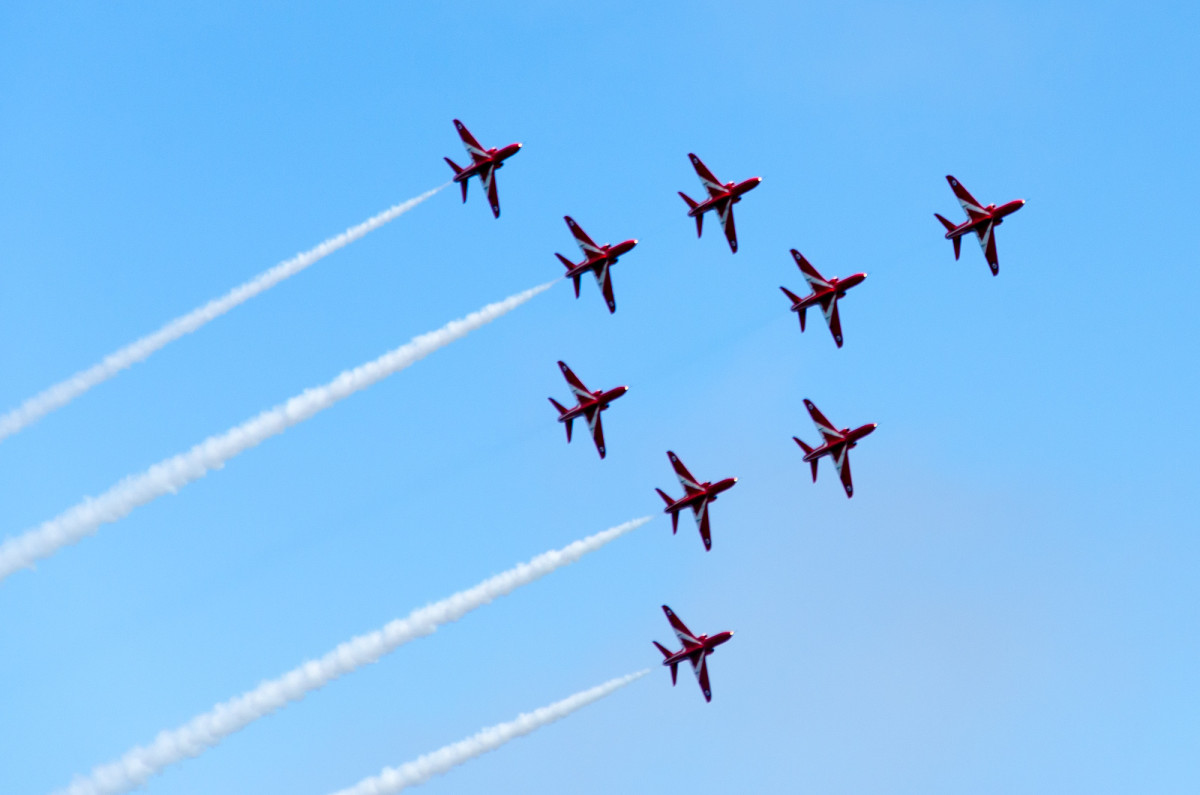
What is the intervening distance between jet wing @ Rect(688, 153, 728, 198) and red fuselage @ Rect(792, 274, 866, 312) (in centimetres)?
838

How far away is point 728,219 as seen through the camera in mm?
104875

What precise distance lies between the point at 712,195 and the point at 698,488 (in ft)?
60.1

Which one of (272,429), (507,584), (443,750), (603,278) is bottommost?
(443,750)

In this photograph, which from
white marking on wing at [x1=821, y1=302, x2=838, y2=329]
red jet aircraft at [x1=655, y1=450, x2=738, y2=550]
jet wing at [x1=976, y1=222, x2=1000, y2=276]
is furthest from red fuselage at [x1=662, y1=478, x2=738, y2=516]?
jet wing at [x1=976, y1=222, x2=1000, y2=276]

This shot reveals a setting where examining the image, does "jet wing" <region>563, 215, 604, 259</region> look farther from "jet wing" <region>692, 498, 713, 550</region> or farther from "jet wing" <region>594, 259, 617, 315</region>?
"jet wing" <region>692, 498, 713, 550</region>

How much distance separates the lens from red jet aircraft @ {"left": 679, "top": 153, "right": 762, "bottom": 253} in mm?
103812

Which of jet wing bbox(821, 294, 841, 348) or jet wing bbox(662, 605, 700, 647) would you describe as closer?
jet wing bbox(662, 605, 700, 647)

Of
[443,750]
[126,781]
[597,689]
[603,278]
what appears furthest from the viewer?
[603,278]

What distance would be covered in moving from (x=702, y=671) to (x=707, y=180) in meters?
30.1

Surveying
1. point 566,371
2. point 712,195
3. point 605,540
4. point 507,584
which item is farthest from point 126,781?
point 712,195

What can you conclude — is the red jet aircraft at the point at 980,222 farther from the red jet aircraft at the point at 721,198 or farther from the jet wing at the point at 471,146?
the jet wing at the point at 471,146

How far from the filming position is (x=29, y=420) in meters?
89.2

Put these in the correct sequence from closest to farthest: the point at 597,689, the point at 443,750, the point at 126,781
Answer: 1. the point at 126,781
2. the point at 443,750
3. the point at 597,689

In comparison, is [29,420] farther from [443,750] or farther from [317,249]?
[443,750]
